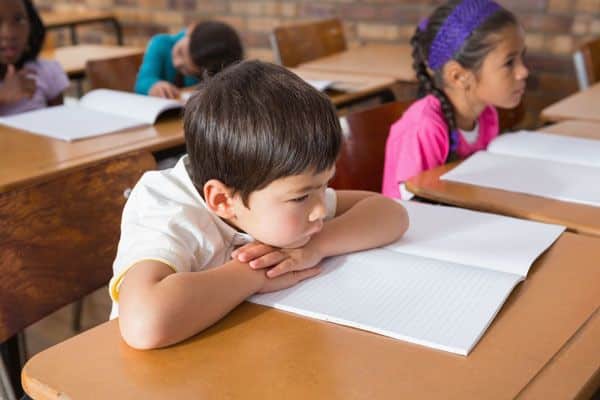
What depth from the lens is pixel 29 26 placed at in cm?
248

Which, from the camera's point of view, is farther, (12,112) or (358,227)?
(12,112)

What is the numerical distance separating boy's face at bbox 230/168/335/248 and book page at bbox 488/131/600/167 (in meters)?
0.67

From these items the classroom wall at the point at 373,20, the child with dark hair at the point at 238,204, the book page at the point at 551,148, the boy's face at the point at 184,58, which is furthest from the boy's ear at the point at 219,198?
the classroom wall at the point at 373,20

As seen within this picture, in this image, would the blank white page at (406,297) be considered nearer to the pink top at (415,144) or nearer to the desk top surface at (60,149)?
the pink top at (415,144)

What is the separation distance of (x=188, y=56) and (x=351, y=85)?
64 cm

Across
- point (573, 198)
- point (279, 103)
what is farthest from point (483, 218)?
point (279, 103)

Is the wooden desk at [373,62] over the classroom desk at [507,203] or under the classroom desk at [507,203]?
under

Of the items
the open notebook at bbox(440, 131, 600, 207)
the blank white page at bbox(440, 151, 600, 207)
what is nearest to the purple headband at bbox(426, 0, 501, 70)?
the open notebook at bbox(440, 131, 600, 207)

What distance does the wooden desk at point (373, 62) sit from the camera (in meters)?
2.65

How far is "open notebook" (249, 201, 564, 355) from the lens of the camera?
2.66ft

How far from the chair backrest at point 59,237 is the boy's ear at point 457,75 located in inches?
33.0

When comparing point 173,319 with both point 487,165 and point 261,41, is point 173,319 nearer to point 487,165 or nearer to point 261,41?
point 487,165

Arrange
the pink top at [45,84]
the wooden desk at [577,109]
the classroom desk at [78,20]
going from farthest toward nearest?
1. the classroom desk at [78,20]
2. the pink top at [45,84]
3. the wooden desk at [577,109]

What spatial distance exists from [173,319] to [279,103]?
30 cm
